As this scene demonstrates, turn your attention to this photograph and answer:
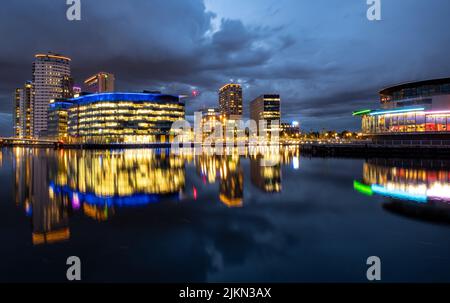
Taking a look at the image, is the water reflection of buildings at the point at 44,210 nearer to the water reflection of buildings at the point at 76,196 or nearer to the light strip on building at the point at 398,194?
the water reflection of buildings at the point at 76,196

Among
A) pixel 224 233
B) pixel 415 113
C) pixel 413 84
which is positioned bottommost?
pixel 224 233

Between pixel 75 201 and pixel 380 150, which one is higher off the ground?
pixel 380 150

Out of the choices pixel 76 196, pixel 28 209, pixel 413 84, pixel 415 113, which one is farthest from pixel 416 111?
pixel 28 209

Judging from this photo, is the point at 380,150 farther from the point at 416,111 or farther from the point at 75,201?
the point at 75,201

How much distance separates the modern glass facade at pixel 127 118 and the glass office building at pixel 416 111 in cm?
12870

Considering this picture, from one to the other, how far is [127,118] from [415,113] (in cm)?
15065

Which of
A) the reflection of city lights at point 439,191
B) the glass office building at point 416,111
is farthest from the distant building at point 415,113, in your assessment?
the reflection of city lights at point 439,191

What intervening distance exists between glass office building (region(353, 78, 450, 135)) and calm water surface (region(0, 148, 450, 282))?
60478 millimetres

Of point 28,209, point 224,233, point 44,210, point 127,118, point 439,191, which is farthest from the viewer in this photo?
point 127,118

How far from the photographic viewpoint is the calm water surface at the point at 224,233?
403 inches

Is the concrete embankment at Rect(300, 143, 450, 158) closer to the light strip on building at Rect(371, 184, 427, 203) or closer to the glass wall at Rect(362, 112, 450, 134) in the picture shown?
the glass wall at Rect(362, 112, 450, 134)

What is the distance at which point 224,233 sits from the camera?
14562mm

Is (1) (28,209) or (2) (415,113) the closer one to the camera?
(1) (28,209)

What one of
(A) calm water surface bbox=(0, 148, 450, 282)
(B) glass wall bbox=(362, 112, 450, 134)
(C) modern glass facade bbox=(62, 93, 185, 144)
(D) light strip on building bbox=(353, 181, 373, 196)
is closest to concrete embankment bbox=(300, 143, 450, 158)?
(B) glass wall bbox=(362, 112, 450, 134)
